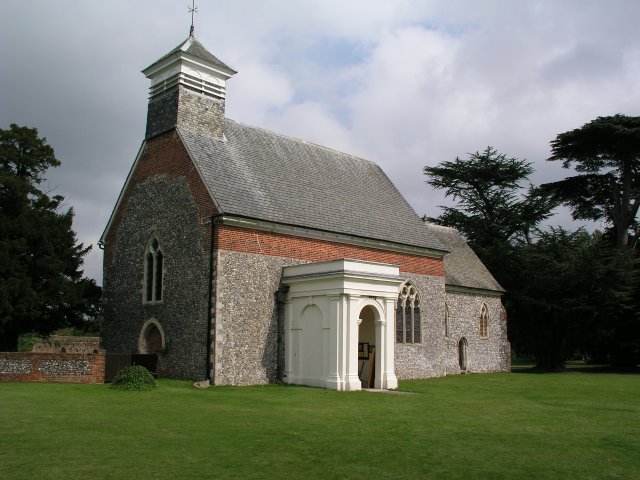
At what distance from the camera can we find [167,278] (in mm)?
23844

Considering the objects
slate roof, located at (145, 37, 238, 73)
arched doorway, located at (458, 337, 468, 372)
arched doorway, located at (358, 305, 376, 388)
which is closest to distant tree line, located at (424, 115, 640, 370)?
arched doorway, located at (458, 337, 468, 372)

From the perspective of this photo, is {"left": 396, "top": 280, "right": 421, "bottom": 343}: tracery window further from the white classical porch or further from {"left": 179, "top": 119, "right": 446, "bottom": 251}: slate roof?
the white classical porch

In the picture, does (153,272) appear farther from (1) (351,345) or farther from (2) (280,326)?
(1) (351,345)

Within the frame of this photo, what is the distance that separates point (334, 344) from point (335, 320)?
2.75ft

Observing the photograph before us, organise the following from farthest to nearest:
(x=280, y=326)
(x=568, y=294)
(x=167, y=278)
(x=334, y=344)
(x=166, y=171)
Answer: (x=568, y=294) < (x=166, y=171) < (x=167, y=278) < (x=280, y=326) < (x=334, y=344)

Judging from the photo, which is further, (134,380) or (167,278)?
(167,278)

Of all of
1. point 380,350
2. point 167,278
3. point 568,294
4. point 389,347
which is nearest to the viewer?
point 380,350

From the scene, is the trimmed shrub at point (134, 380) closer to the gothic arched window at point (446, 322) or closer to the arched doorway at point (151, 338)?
the arched doorway at point (151, 338)

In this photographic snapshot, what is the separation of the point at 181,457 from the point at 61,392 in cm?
954

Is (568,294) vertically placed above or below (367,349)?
above

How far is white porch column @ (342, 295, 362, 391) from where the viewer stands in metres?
21.8

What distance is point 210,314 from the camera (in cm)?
2147

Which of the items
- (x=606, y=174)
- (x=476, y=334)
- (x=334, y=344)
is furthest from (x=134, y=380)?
(x=606, y=174)

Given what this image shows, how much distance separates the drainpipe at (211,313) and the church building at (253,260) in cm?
6
